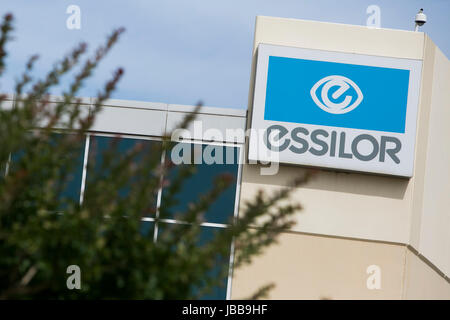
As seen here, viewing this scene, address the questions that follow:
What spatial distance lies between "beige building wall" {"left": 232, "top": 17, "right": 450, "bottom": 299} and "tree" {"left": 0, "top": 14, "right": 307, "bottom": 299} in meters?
14.6

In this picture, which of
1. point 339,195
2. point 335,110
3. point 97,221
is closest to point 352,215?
point 339,195

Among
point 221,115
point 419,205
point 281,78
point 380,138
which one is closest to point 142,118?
point 221,115

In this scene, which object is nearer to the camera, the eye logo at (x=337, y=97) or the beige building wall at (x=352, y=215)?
the beige building wall at (x=352, y=215)

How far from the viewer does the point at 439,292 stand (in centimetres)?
2130

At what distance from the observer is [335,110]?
19047 millimetres

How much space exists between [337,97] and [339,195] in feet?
7.65

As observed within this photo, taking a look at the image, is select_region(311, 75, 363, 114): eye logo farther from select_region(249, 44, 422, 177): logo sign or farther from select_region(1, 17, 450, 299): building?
select_region(1, 17, 450, 299): building

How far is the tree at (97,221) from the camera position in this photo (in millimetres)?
3402

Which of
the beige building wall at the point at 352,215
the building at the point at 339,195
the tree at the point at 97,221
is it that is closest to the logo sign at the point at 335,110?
the building at the point at 339,195

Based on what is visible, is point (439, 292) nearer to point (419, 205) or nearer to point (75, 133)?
point (419, 205)

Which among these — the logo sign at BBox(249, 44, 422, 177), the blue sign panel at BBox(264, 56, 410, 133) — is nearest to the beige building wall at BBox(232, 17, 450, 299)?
the logo sign at BBox(249, 44, 422, 177)

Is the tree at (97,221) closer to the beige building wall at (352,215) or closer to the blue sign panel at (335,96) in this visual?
the beige building wall at (352,215)

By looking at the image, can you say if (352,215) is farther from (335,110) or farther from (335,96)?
(335,96)
